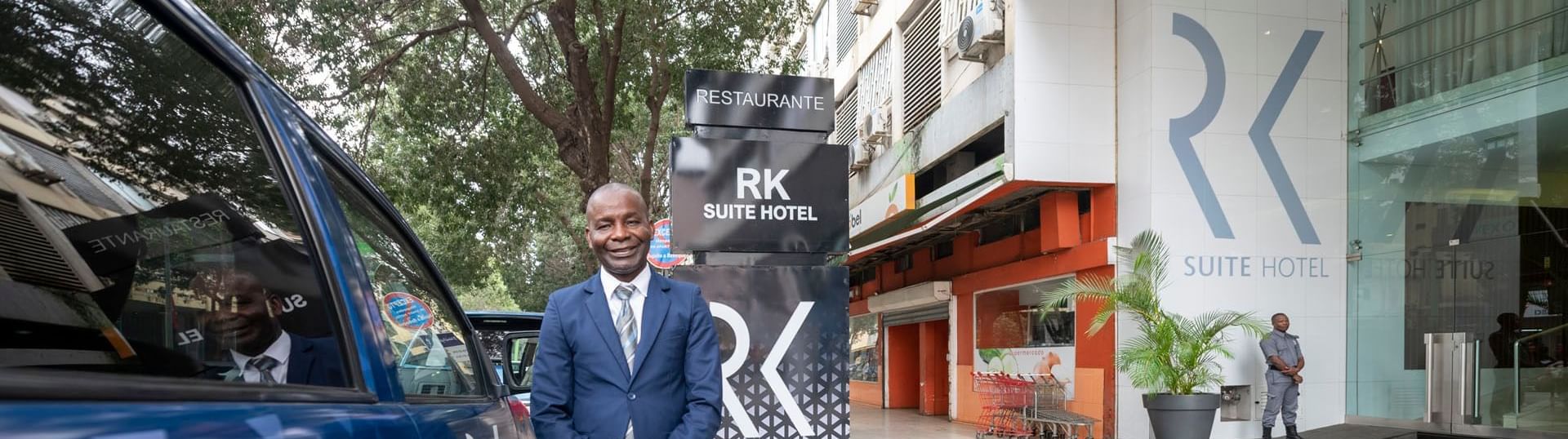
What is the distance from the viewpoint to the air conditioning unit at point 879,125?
2005 centimetres

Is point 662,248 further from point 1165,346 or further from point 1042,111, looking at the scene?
point 1165,346

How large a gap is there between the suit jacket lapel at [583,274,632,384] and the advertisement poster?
11.5m

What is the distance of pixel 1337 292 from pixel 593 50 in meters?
9.88

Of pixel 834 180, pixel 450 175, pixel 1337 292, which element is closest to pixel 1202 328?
pixel 1337 292

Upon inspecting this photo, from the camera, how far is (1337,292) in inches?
496

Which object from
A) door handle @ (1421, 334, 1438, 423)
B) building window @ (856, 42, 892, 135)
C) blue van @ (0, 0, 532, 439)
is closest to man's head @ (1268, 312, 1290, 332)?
door handle @ (1421, 334, 1438, 423)

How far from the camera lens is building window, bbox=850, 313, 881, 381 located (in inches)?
927

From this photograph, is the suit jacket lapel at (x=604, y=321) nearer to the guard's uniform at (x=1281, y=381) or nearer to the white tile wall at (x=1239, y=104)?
the guard's uniform at (x=1281, y=381)

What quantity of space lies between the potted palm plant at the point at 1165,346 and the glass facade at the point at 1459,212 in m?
1.59

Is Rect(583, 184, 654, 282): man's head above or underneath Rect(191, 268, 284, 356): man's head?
above

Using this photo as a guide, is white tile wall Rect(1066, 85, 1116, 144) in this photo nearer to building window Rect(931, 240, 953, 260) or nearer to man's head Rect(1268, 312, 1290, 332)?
man's head Rect(1268, 312, 1290, 332)

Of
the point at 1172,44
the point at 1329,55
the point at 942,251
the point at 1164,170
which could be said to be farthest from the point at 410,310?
the point at 942,251

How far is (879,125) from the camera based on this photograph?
2019 centimetres

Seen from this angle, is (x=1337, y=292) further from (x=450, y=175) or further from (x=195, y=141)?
(x=195, y=141)
